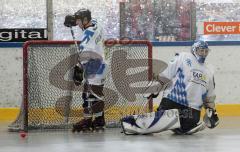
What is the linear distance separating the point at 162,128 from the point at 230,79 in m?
2.88

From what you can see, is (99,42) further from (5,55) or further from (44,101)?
(5,55)

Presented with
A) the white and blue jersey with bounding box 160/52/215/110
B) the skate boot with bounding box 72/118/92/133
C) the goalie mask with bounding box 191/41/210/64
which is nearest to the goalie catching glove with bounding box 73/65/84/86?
the skate boot with bounding box 72/118/92/133

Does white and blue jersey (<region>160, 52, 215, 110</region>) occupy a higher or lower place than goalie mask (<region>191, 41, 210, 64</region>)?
lower

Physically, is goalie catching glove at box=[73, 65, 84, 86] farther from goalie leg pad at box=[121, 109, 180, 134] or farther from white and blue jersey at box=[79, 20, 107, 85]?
goalie leg pad at box=[121, 109, 180, 134]

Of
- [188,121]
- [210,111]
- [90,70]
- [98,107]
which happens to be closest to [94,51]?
[90,70]

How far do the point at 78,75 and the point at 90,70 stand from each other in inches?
8.3

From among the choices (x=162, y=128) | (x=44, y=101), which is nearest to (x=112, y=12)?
(x=44, y=101)

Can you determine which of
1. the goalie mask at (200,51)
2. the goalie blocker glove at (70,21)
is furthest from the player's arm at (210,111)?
the goalie blocker glove at (70,21)

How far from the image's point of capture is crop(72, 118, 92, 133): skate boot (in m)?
7.59

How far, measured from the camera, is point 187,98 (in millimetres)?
Answer: 7258

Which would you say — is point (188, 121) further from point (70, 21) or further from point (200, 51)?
point (70, 21)

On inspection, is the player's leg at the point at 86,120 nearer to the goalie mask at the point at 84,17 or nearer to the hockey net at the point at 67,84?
the hockey net at the point at 67,84

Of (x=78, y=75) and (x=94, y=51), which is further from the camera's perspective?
(x=78, y=75)

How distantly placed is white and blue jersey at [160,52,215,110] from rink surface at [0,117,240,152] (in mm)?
381
